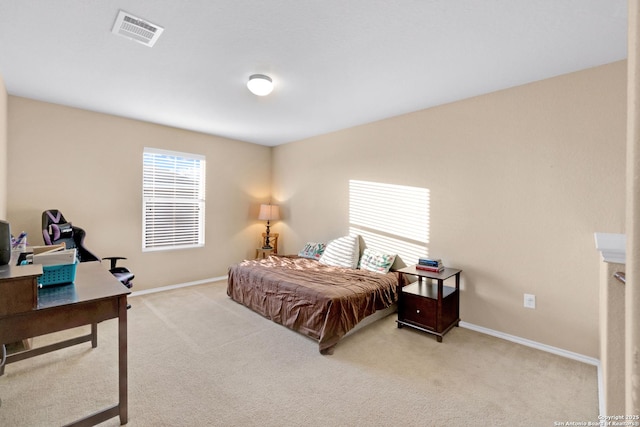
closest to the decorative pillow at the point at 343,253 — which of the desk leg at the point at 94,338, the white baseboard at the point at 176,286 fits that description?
the white baseboard at the point at 176,286

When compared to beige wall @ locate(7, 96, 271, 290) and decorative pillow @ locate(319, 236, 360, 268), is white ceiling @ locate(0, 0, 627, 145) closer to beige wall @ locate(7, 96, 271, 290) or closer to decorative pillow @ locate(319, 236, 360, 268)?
beige wall @ locate(7, 96, 271, 290)

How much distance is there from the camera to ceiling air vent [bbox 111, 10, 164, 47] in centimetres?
184

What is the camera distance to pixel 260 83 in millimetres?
2588

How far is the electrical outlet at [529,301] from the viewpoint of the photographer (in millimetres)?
2678

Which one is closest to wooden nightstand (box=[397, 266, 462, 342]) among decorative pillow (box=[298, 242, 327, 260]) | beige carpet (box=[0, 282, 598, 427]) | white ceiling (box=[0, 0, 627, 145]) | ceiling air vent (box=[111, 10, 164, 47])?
beige carpet (box=[0, 282, 598, 427])

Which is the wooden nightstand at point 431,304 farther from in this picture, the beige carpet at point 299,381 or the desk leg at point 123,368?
the desk leg at point 123,368

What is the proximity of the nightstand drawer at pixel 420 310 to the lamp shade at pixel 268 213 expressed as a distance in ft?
9.44

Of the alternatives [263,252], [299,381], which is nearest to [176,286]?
[263,252]

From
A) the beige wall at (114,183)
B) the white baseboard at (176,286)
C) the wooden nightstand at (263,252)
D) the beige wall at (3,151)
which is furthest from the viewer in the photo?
the wooden nightstand at (263,252)

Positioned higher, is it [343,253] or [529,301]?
[343,253]

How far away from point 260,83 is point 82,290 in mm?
2054

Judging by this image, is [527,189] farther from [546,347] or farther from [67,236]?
[67,236]

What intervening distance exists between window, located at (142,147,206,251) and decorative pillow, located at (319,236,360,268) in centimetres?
216

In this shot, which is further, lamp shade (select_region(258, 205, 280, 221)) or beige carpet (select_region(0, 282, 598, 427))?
lamp shade (select_region(258, 205, 280, 221))
